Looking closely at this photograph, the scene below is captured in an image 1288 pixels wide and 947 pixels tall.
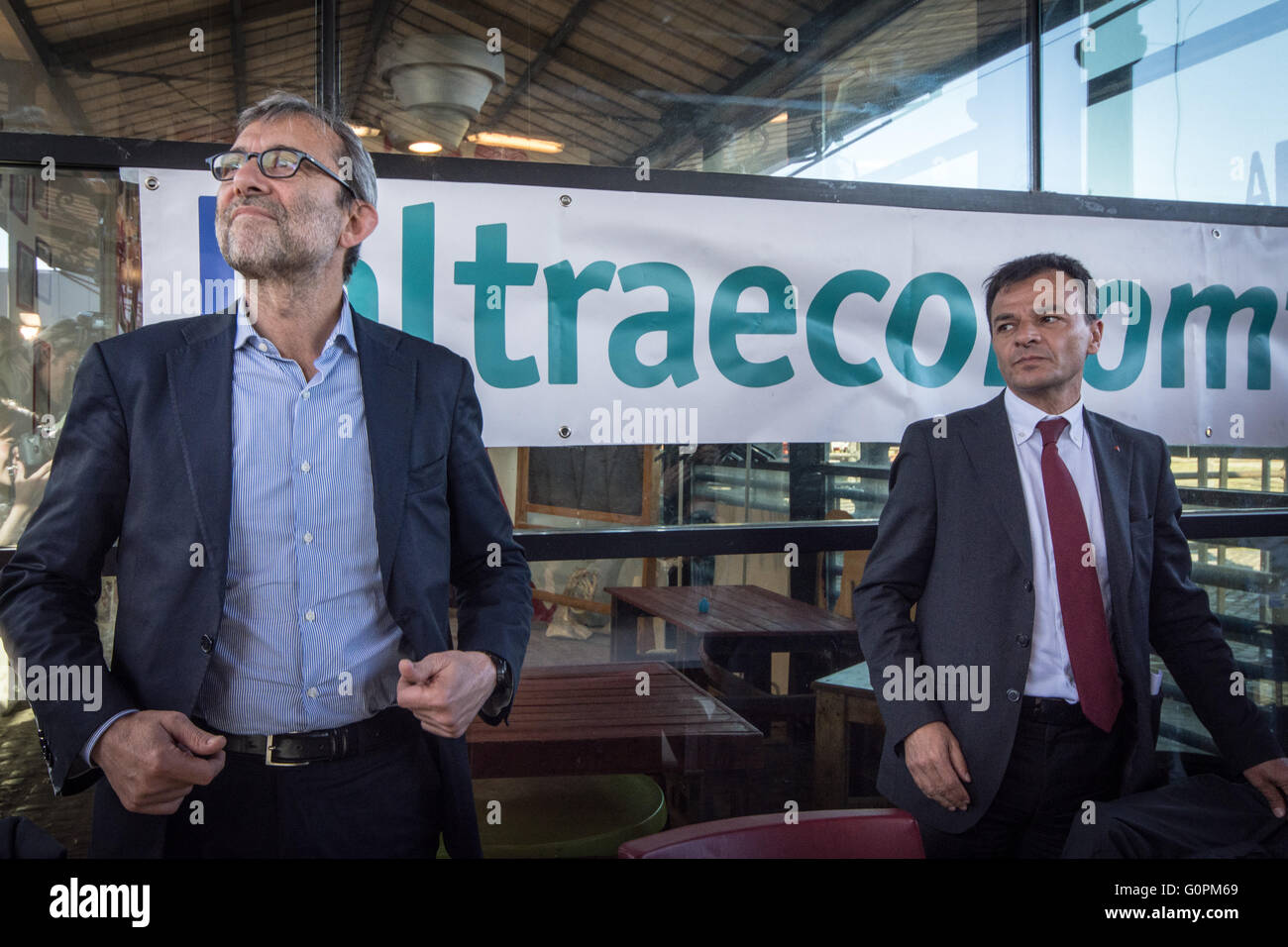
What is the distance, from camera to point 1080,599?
2.40 metres

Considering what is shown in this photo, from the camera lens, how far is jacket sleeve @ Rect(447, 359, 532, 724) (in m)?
2.10

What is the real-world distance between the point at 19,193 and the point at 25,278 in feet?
0.78

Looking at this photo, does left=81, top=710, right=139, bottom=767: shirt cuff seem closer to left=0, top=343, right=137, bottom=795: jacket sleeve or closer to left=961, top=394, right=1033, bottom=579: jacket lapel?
left=0, top=343, right=137, bottom=795: jacket sleeve

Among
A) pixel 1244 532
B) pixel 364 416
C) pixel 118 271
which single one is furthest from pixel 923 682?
pixel 118 271

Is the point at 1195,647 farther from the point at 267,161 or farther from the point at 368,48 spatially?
the point at 368,48

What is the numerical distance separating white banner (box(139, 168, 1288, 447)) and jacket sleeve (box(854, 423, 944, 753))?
645mm

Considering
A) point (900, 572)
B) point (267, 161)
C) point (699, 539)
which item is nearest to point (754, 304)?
point (699, 539)

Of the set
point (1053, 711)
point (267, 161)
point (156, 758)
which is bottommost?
point (1053, 711)

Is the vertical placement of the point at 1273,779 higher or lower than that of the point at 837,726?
higher

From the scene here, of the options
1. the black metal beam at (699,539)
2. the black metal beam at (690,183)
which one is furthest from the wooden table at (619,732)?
the black metal beam at (690,183)

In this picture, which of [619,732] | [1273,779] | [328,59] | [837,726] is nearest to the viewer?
[1273,779]

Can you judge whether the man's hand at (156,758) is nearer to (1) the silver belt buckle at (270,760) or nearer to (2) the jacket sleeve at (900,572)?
(1) the silver belt buckle at (270,760)

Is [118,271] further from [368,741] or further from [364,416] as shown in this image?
[368,741]
